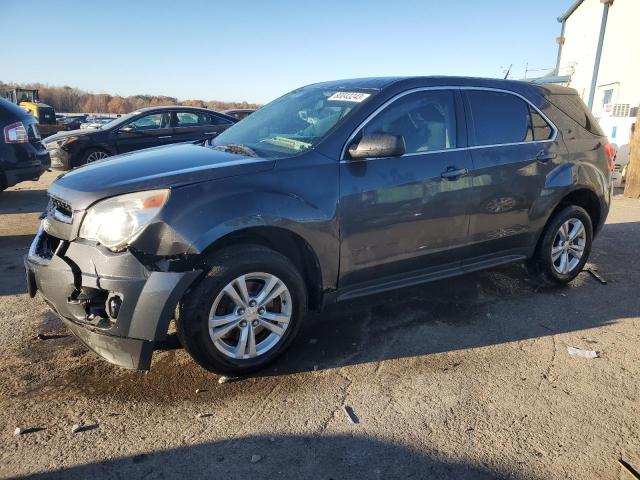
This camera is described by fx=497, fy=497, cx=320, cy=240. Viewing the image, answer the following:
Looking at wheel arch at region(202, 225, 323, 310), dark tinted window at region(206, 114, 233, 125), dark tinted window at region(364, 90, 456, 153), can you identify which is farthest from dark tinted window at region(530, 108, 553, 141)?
dark tinted window at region(206, 114, 233, 125)

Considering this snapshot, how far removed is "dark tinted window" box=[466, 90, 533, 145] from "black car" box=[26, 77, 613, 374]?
1 cm

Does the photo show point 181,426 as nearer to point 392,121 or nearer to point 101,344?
point 101,344

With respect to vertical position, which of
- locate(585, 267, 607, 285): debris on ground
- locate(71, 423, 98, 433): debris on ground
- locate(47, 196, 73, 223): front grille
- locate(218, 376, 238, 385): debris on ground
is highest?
locate(47, 196, 73, 223): front grille

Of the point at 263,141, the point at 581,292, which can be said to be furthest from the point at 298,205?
the point at 581,292

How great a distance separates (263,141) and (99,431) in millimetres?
2225

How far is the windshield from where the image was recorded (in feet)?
11.5

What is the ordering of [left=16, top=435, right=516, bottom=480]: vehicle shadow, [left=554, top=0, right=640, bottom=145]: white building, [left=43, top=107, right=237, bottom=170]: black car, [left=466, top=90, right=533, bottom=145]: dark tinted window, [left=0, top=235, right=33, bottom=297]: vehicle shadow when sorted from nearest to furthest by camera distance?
[left=16, top=435, right=516, bottom=480]: vehicle shadow, [left=466, top=90, right=533, bottom=145]: dark tinted window, [left=0, top=235, right=33, bottom=297]: vehicle shadow, [left=43, top=107, right=237, bottom=170]: black car, [left=554, top=0, right=640, bottom=145]: white building

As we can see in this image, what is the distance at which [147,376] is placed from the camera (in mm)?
3152

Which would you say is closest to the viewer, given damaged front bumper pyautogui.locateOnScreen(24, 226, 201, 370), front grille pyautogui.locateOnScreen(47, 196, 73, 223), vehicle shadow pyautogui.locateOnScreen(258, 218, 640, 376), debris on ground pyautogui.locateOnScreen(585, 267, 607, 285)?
damaged front bumper pyautogui.locateOnScreen(24, 226, 201, 370)

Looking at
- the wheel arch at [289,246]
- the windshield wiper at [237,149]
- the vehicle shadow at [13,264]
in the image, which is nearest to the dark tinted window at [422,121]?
the windshield wiper at [237,149]

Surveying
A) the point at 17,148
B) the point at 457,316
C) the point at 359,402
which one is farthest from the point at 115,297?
the point at 17,148

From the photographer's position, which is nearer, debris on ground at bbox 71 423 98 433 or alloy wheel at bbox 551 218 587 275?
debris on ground at bbox 71 423 98 433

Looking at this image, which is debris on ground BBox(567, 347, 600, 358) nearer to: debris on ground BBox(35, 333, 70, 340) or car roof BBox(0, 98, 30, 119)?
debris on ground BBox(35, 333, 70, 340)

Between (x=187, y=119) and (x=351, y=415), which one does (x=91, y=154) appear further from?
(x=351, y=415)
